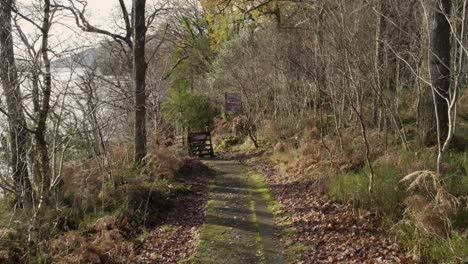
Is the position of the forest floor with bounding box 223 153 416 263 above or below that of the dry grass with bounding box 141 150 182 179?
below

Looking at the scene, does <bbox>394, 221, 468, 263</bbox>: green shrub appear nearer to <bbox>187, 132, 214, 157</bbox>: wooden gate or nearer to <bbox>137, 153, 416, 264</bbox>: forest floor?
<bbox>137, 153, 416, 264</bbox>: forest floor

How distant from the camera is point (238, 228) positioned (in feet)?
24.5

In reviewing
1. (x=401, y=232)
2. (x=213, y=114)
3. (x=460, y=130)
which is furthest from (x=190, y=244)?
(x=213, y=114)

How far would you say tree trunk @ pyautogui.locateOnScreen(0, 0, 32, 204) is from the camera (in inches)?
257

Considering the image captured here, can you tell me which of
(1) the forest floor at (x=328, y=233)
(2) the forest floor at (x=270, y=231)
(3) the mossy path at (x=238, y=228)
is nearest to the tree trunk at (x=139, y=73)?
(3) the mossy path at (x=238, y=228)

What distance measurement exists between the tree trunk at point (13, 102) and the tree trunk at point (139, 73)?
3900 mm

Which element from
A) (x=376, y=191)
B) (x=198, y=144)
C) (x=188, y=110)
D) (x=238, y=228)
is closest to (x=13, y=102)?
(x=238, y=228)

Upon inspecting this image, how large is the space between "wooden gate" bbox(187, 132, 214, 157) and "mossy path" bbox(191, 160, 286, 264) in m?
6.30

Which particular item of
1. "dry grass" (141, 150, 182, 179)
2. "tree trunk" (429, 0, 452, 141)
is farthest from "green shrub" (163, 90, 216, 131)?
"tree trunk" (429, 0, 452, 141)

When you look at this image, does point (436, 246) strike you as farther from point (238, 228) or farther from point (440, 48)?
point (440, 48)

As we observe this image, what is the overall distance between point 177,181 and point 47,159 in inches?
187

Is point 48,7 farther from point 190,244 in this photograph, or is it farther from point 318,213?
point 318,213

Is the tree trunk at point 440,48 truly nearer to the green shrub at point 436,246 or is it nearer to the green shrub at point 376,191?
the green shrub at point 376,191

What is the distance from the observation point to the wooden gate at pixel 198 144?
1766cm
